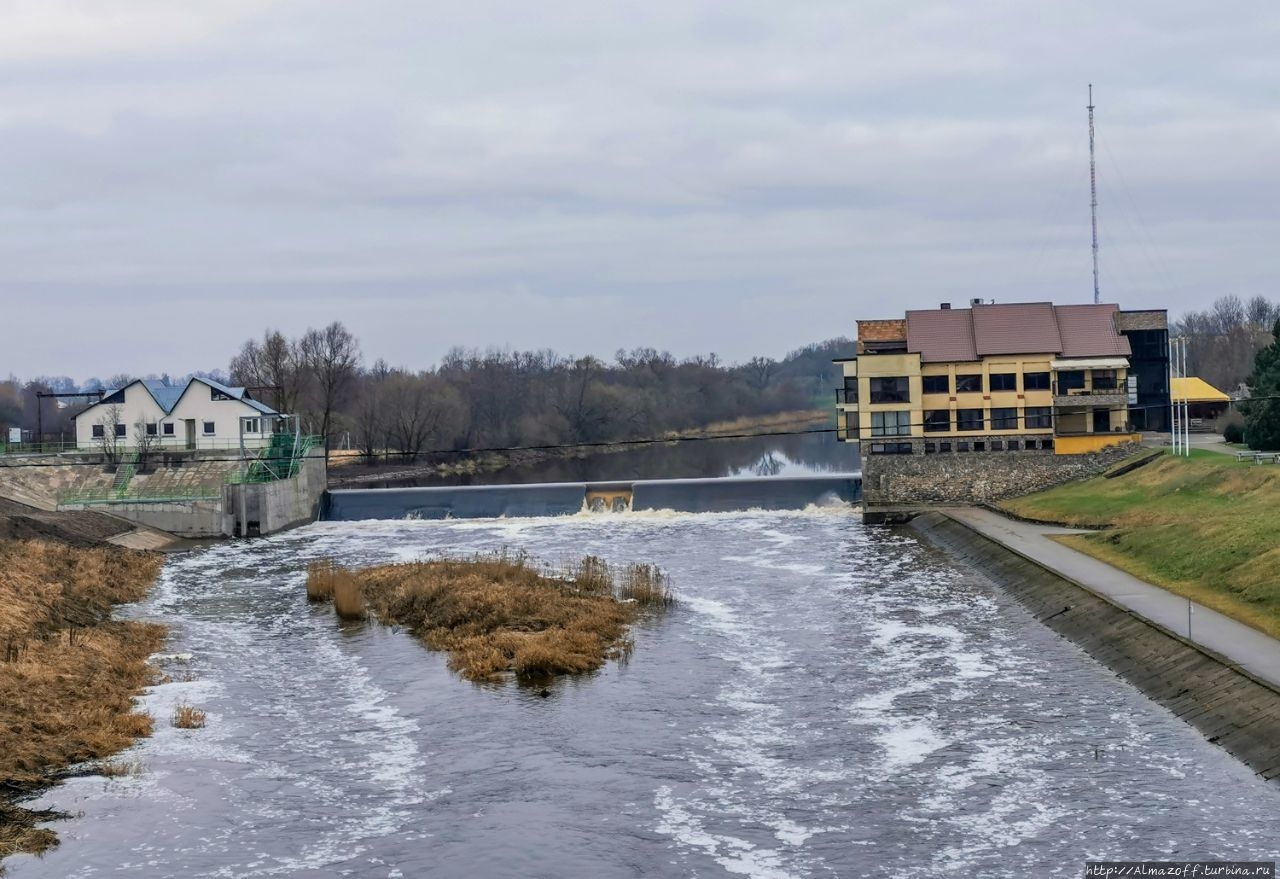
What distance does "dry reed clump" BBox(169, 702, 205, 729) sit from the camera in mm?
24703

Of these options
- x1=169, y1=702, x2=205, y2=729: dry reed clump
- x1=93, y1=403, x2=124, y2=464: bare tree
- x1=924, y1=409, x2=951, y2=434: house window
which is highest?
x1=93, y1=403, x2=124, y2=464: bare tree

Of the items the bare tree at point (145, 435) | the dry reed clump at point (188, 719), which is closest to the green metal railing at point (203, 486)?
the bare tree at point (145, 435)

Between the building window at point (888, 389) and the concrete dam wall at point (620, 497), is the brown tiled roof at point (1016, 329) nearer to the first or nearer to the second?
the building window at point (888, 389)

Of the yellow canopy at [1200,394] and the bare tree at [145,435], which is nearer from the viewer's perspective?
the bare tree at [145,435]

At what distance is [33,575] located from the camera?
39031 millimetres

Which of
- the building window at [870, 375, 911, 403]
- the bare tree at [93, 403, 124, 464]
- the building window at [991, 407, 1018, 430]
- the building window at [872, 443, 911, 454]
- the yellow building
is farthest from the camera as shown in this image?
the bare tree at [93, 403, 124, 464]

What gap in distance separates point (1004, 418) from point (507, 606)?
1543 inches

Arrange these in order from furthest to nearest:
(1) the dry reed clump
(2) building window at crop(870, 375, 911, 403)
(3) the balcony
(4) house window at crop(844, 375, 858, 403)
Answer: (4) house window at crop(844, 375, 858, 403)
(2) building window at crop(870, 375, 911, 403)
(3) the balcony
(1) the dry reed clump

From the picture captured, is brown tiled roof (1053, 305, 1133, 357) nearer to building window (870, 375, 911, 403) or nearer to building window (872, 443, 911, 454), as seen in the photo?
building window (870, 375, 911, 403)

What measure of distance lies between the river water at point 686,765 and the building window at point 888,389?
106 feet

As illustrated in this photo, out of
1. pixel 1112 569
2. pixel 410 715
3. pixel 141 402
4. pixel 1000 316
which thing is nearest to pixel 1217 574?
pixel 1112 569

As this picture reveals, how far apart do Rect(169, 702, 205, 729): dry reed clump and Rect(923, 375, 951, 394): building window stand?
48483mm

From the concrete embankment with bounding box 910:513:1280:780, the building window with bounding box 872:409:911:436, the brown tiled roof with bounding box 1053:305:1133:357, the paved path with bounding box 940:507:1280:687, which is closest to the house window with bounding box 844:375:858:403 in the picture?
the building window with bounding box 872:409:911:436

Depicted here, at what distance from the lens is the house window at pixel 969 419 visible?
218ft
